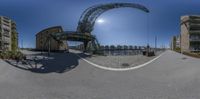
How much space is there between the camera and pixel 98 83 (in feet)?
34.4

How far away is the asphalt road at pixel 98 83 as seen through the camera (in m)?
8.45

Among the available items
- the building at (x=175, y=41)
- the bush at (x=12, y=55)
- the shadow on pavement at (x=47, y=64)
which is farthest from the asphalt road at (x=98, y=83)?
the building at (x=175, y=41)

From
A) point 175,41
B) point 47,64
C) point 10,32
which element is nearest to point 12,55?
point 10,32

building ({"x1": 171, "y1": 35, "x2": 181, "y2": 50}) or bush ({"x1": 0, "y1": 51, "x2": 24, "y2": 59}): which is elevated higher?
building ({"x1": 171, "y1": 35, "x2": 181, "y2": 50})

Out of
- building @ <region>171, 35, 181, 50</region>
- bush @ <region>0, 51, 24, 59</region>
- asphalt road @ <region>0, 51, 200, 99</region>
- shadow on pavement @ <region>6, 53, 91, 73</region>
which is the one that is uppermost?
building @ <region>171, 35, 181, 50</region>

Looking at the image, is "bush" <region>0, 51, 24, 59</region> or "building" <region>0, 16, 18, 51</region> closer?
"building" <region>0, 16, 18, 51</region>

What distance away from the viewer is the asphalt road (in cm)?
845

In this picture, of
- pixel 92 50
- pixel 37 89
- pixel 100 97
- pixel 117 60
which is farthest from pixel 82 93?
pixel 92 50

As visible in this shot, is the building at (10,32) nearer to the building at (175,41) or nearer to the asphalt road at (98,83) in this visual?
the asphalt road at (98,83)

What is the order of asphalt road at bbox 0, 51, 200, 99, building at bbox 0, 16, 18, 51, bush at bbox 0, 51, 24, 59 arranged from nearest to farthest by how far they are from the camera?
asphalt road at bbox 0, 51, 200, 99 → building at bbox 0, 16, 18, 51 → bush at bbox 0, 51, 24, 59

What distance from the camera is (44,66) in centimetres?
1303

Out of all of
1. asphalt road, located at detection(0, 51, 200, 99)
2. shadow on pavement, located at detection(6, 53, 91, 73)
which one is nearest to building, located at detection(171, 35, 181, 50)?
asphalt road, located at detection(0, 51, 200, 99)

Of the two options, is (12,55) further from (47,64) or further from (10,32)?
(47,64)

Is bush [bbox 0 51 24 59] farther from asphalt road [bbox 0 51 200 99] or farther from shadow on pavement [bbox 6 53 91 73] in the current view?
asphalt road [bbox 0 51 200 99]
